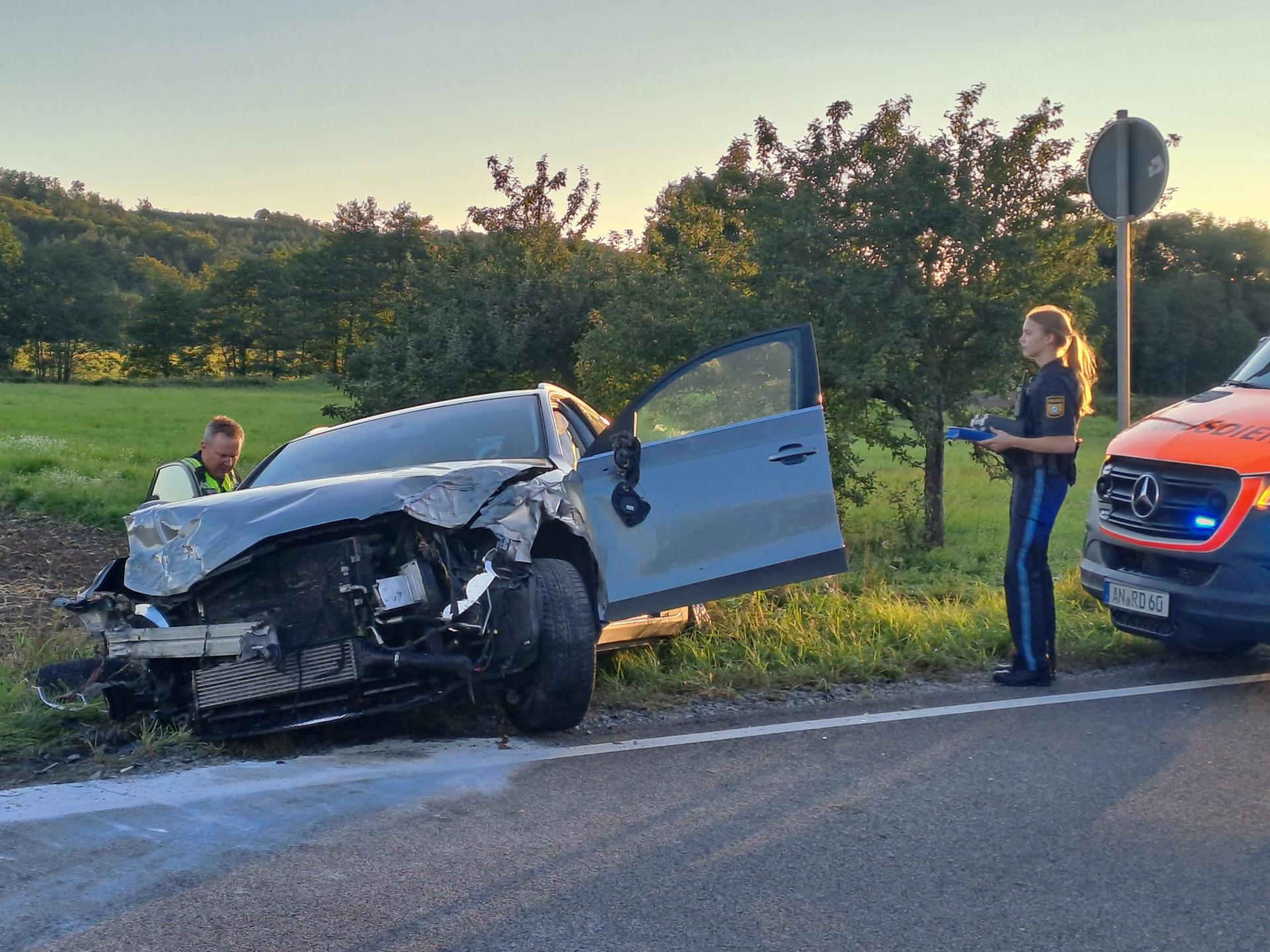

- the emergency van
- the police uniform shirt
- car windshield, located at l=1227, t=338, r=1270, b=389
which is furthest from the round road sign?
the police uniform shirt

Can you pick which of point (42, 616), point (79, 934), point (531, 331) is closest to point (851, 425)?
point (531, 331)

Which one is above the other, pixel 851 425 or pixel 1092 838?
pixel 851 425

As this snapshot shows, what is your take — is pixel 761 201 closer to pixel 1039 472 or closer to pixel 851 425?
pixel 851 425

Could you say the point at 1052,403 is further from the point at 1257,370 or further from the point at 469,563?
the point at 469,563

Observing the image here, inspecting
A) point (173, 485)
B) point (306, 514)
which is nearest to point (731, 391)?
point (306, 514)

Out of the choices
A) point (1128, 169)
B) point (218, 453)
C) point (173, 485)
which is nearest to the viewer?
point (173, 485)

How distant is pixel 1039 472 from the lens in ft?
19.9

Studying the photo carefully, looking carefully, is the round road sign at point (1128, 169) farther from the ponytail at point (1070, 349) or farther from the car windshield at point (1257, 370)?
the ponytail at point (1070, 349)

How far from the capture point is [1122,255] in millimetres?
8492

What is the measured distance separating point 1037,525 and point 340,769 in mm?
3673

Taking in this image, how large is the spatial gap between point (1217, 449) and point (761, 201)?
29.9 feet

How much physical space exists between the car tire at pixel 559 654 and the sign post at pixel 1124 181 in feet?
16.2

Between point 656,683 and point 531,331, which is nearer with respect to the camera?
point 656,683

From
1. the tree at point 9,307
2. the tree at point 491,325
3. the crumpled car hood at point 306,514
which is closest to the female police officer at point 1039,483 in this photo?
the crumpled car hood at point 306,514
